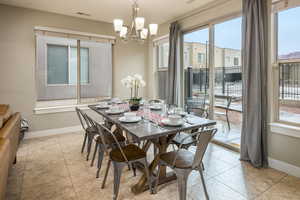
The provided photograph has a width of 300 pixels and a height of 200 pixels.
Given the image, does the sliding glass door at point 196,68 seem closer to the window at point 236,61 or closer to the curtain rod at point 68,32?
the window at point 236,61

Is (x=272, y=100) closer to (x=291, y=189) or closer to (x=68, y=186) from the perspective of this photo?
(x=291, y=189)

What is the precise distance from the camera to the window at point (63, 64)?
4824 mm

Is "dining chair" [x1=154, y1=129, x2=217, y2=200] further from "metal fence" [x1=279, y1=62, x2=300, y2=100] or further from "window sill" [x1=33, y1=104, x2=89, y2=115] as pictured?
"window sill" [x1=33, y1=104, x2=89, y2=115]

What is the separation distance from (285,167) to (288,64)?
4.85 feet

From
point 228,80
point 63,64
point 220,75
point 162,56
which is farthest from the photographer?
point 162,56

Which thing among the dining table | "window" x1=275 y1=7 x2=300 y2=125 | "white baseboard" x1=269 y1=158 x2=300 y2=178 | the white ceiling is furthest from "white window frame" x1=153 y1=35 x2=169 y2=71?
"white baseboard" x1=269 y1=158 x2=300 y2=178

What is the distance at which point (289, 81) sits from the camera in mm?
2617

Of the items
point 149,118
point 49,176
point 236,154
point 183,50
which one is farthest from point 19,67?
point 236,154

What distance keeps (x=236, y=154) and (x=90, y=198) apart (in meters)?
2.47

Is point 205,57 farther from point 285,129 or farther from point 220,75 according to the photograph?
point 285,129

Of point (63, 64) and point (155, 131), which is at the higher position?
point (63, 64)

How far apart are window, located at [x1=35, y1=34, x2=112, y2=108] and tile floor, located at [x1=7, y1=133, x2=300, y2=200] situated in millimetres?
2123

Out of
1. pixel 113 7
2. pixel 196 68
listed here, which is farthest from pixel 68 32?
pixel 196 68

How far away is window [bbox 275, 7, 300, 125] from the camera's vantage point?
2529mm
